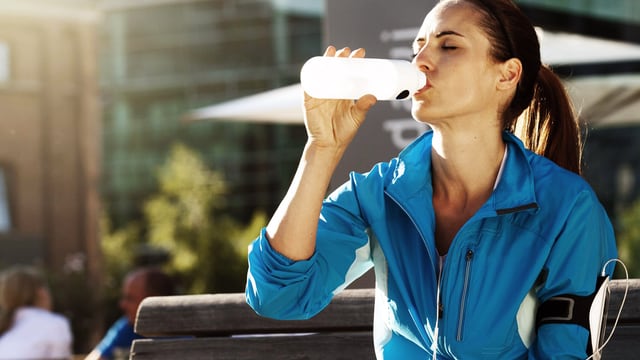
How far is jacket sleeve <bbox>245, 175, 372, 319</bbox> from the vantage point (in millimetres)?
2094

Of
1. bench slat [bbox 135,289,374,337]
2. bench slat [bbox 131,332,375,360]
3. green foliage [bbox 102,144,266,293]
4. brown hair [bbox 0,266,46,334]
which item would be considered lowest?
green foliage [bbox 102,144,266,293]

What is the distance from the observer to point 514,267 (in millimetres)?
2064

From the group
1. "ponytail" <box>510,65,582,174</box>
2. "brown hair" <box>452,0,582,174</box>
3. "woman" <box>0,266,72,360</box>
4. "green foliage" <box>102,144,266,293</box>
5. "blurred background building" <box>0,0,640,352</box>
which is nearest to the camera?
"brown hair" <box>452,0,582,174</box>

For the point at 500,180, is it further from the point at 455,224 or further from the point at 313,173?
the point at 313,173

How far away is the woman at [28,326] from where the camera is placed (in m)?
6.25

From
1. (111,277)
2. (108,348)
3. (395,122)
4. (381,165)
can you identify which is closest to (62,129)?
(111,277)

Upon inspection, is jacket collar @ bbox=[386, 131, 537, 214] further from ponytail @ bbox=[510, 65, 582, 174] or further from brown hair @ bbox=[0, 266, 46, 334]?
brown hair @ bbox=[0, 266, 46, 334]

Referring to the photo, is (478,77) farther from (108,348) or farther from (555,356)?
(108,348)

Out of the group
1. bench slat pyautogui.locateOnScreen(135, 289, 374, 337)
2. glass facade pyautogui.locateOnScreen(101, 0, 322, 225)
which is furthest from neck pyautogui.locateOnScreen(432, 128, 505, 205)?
glass facade pyautogui.locateOnScreen(101, 0, 322, 225)

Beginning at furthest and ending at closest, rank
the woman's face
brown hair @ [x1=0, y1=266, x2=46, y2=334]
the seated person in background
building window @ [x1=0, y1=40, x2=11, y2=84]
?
building window @ [x1=0, y1=40, x2=11, y2=84] → brown hair @ [x1=0, y1=266, x2=46, y2=334] → the seated person in background → the woman's face

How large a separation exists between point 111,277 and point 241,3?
48.0 feet

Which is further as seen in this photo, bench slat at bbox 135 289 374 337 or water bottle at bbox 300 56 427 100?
bench slat at bbox 135 289 374 337

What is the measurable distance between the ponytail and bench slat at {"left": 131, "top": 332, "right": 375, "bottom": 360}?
60cm

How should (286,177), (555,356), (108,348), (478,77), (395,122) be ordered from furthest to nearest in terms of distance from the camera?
(286,177)
(108,348)
(395,122)
(478,77)
(555,356)
